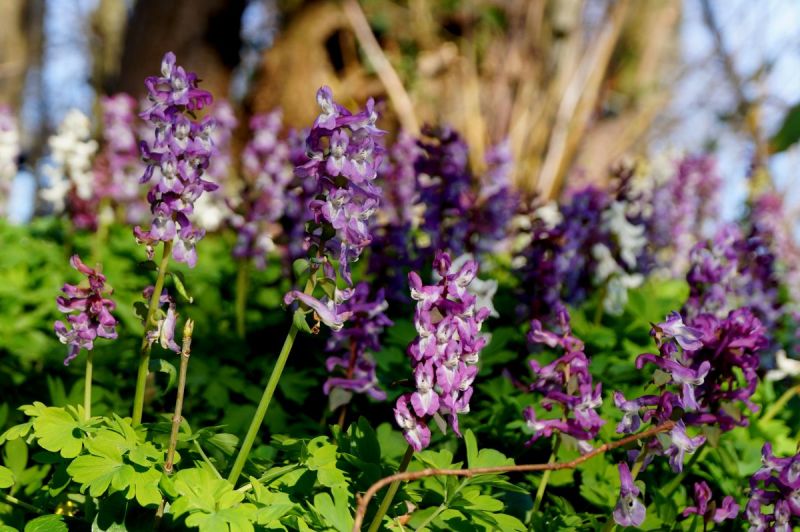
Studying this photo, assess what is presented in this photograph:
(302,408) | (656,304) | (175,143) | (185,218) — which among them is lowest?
(302,408)

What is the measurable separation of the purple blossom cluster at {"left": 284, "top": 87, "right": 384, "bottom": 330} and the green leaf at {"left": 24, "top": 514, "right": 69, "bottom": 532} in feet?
2.99

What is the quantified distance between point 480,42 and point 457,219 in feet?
25.9

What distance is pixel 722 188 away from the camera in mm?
8242

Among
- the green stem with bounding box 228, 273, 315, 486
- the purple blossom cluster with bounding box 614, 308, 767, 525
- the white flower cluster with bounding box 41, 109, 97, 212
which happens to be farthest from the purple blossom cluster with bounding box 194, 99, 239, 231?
the purple blossom cluster with bounding box 614, 308, 767, 525

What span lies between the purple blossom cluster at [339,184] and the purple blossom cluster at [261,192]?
6.02ft

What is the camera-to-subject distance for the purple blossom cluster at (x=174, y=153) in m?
2.20

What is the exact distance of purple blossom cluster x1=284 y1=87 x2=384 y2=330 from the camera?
6.81ft

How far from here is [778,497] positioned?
2.17 metres

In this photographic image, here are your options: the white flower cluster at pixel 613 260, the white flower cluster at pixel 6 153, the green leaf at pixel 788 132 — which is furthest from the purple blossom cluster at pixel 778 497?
the white flower cluster at pixel 6 153

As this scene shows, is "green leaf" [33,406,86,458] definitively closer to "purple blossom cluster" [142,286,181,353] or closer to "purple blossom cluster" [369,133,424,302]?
"purple blossom cluster" [142,286,181,353]

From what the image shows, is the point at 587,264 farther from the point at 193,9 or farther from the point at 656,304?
the point at 193,9

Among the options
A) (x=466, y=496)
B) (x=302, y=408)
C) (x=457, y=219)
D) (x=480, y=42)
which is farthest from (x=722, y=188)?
(x=466, y=496)

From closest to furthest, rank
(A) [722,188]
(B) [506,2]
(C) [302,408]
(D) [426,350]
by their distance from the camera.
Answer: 1. (D) [426,350]
2. (C) [302,408]
3. (A) [722,188]
4. (B) [506,2]

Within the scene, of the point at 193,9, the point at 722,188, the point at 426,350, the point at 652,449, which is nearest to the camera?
the point at 426,350
